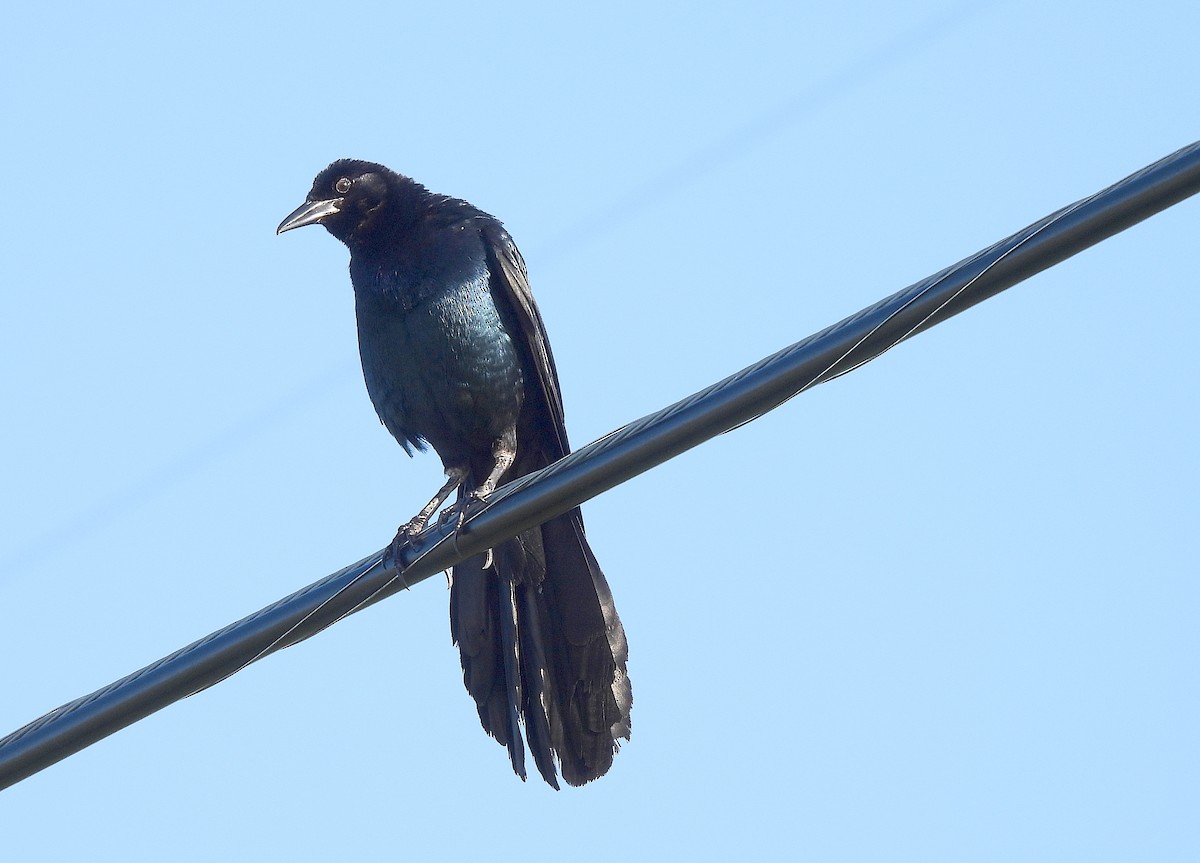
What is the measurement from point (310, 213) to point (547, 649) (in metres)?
2.65

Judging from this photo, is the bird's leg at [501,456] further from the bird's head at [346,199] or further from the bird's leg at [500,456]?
the bird's head at [346,199]

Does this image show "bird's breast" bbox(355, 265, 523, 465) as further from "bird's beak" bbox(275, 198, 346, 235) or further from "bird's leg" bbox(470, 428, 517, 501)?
"bird's beak" bbox(275, 198, 346, 235)

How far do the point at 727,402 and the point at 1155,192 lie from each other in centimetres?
105

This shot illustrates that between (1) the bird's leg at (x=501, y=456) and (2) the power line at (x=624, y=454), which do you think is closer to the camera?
(2) the power line at (x=624, y=454)

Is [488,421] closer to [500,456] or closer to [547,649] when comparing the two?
[500,456]

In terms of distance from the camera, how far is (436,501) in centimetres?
672

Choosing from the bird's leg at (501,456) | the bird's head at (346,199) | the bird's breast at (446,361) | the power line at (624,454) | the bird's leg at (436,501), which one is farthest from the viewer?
the bird's head at (346,199)

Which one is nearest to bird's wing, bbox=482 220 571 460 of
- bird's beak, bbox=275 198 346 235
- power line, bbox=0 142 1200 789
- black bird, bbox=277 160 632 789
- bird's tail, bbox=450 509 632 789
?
black bird, bbox=277 160 632 789

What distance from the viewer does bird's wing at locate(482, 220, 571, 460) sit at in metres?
7.04

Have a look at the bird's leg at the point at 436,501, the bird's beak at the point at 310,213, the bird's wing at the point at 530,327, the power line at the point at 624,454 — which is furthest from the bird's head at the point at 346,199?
the power line at the point at 624,454

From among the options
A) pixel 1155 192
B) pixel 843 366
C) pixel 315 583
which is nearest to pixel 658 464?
pixel 843 366

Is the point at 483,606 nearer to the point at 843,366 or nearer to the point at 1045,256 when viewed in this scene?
the point at 843,366

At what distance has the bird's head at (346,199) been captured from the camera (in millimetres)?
7609

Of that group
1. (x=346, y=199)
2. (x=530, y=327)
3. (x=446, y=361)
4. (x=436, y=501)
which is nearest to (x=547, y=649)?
(x=436, y=501)
